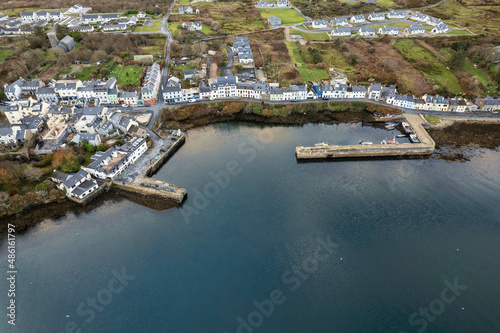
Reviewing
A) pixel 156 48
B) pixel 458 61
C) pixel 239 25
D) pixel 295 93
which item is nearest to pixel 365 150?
pixel 295 93

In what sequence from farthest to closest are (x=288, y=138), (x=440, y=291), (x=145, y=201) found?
(x=288, y=138)
(x=145, y=201)
(x=440, y=291)

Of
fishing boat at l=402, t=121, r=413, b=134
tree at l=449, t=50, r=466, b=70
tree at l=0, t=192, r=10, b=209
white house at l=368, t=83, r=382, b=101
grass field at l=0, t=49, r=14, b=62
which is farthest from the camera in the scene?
grass field at l=0, t=49, r=14, b=62

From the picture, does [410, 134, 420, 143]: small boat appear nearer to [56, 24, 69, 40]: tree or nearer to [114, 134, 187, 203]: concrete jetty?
[114, 134, 187, 203]: concrete jetty

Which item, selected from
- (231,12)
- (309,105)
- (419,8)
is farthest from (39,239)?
(419,8)

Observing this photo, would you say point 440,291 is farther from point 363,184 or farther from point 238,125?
point 238,125

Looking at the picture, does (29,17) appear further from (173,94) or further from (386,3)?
(386,3)

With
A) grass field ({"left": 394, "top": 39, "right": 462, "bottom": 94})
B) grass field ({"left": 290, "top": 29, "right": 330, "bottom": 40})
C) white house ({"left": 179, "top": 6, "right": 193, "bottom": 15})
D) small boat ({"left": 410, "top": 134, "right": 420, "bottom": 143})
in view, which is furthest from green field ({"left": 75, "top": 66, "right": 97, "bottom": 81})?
grass field ({"left": 394, "top": 39, "right": 462, "bottom": 94})
